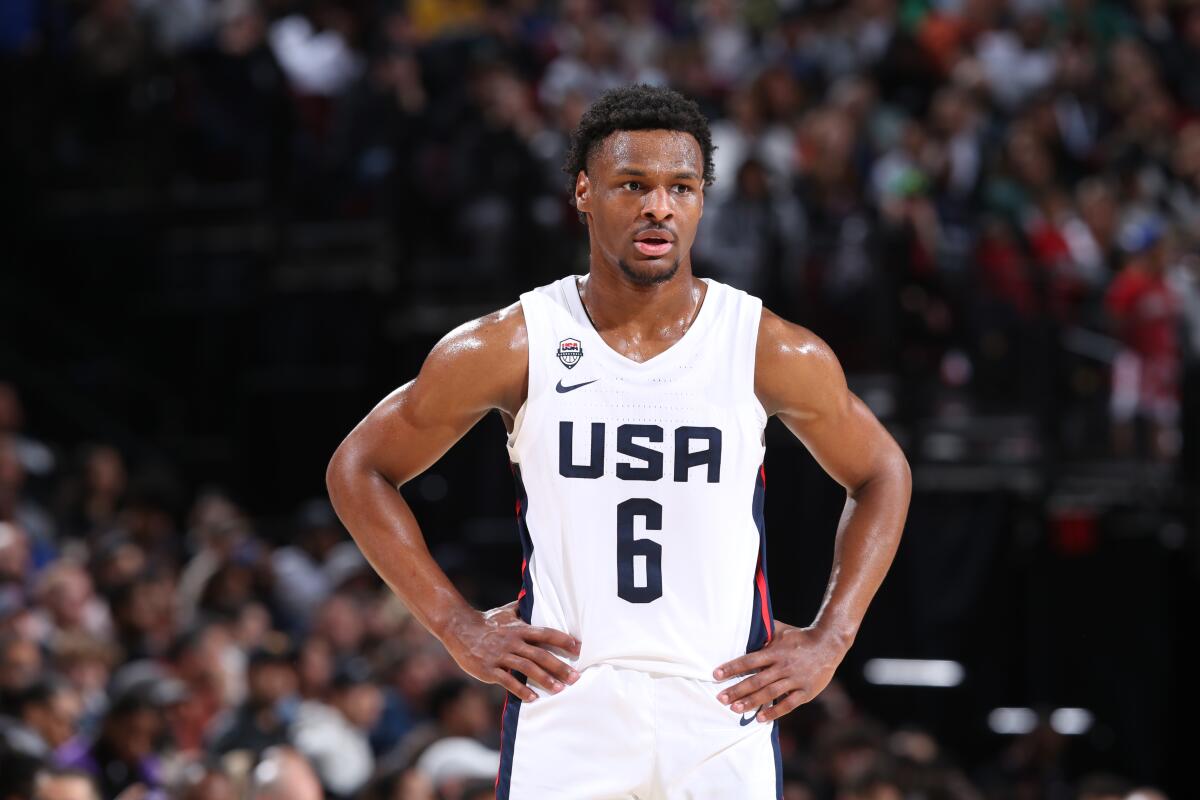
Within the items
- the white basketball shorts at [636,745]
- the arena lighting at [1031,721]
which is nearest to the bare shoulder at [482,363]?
the white basketball shorts at [636,745]

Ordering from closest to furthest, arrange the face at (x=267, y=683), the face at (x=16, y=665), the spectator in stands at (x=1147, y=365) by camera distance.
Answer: the face at (x=16, y=665), the face at (x=267, y=683), the spectator in stands at (x=1147, y=365)

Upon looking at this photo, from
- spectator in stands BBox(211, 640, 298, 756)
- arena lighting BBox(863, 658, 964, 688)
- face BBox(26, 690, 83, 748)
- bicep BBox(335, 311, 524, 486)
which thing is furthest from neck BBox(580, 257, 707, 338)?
arena lighting BBox(863, 658, 964, 688)

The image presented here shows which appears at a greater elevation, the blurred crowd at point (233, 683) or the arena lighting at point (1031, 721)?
the blurred crowd at point (233, 683)

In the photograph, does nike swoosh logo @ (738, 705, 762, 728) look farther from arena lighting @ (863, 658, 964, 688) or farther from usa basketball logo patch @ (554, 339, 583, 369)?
arena lighting @ (863, 658, 964, 688)

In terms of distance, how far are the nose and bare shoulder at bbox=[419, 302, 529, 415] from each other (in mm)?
409

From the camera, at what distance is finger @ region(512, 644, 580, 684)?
395 cm

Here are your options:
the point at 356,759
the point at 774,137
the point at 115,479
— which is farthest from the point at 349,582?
the point at 774,137

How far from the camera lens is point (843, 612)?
4.13m

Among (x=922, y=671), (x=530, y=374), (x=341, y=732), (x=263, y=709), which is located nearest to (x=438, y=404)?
(x=530, y=374)

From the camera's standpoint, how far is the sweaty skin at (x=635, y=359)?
4.04 m

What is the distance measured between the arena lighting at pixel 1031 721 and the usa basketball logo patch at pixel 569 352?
733 centimetres

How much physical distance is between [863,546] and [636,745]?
738 millimetres

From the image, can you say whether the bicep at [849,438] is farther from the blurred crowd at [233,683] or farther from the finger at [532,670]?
the blurred crowd at [233,683]

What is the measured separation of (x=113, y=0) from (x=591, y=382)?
1064cm
